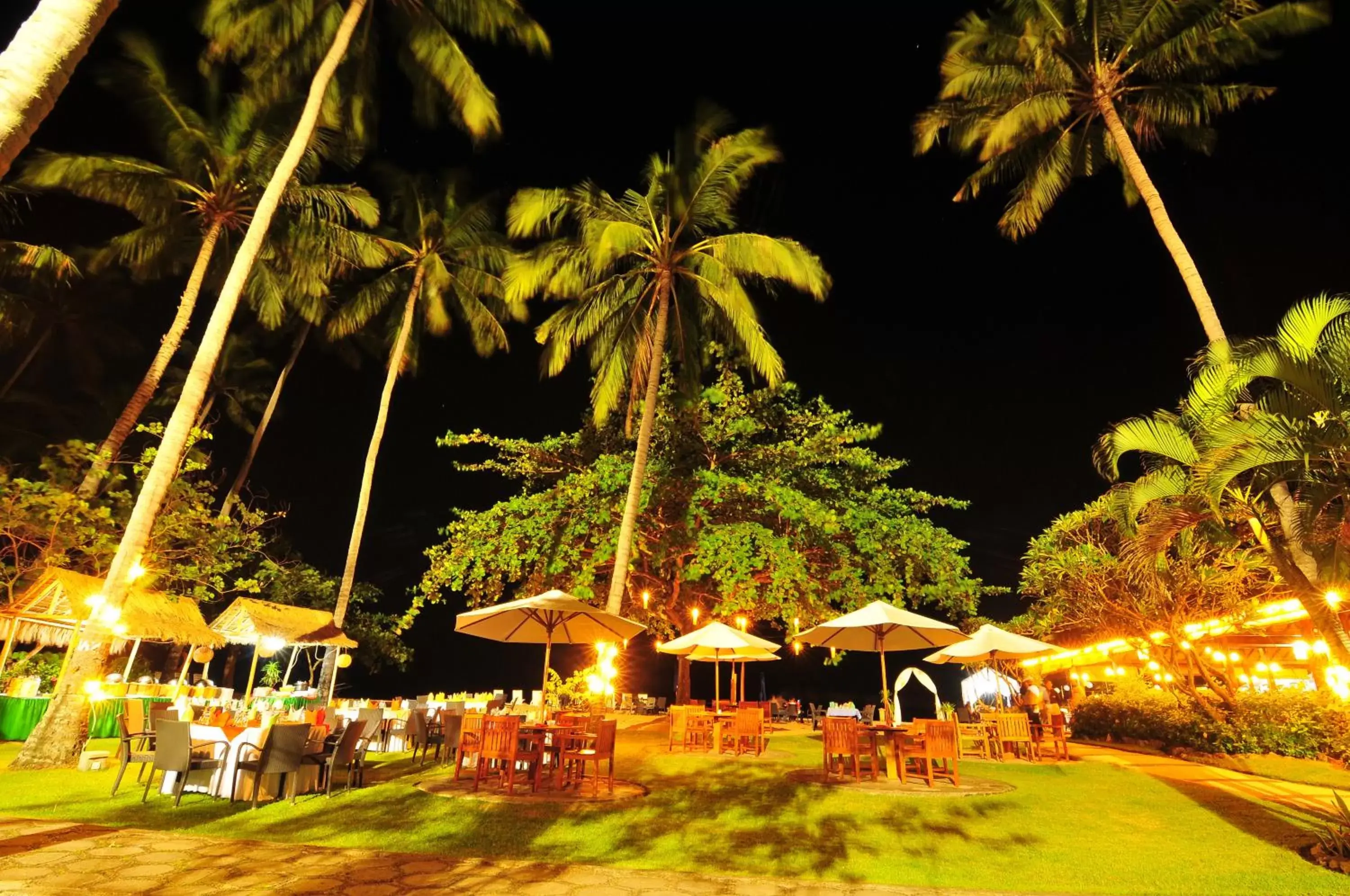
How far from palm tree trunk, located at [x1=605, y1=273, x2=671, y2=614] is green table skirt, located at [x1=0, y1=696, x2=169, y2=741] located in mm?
7832

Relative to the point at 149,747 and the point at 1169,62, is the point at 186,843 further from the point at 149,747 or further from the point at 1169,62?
the point at 1169,62

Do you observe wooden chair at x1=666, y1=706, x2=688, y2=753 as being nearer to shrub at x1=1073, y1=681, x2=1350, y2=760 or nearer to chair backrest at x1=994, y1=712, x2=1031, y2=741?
chair backrest at x1=994, y1=712, x2=1031, y2=741

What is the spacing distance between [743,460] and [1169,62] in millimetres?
11430

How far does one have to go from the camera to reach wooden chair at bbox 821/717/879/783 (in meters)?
8.80

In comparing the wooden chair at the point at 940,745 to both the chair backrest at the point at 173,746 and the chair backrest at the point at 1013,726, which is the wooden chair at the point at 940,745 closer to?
the chair backrest at the point at 1013,726

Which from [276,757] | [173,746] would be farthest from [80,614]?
[276,757]

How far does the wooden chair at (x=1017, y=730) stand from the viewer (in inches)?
454

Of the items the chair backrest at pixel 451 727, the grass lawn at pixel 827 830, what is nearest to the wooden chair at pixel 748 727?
the grass lawn at pixel 827 830

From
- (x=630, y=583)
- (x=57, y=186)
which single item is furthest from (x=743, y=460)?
(x=57, y=186)

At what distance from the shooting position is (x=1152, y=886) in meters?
4.82

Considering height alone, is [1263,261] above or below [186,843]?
above

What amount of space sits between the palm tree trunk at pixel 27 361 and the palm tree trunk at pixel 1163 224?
2767cm

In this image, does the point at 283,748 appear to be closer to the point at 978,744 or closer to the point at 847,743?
the point at 847,743

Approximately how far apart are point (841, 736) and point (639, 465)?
6368mm
